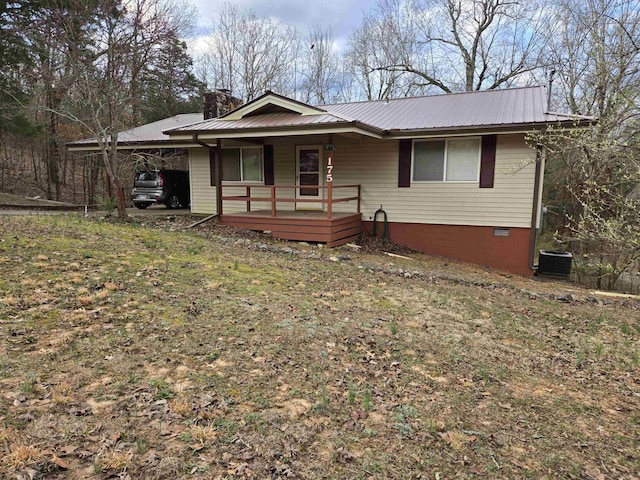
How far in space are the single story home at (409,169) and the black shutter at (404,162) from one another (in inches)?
1.0

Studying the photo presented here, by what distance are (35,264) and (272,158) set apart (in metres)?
8.15

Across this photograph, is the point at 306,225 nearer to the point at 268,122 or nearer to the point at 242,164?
the point at 268,122

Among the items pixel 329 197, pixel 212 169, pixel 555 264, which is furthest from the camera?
pixel 212 169

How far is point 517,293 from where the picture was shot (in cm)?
769

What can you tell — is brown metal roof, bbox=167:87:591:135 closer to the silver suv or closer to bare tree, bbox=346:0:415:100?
the silver suv

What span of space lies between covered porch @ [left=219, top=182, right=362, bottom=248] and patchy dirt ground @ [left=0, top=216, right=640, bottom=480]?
3.79 m

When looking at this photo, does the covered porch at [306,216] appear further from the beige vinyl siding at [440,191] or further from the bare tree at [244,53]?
the bare tree at [244,53]

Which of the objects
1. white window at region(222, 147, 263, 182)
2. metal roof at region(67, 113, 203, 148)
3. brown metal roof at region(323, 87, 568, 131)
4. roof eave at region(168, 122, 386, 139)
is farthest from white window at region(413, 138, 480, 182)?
metal roof at region(67, 113, 203, 148)

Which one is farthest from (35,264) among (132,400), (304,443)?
(304,443)

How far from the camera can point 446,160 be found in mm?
10891

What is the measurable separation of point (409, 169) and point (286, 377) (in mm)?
8764

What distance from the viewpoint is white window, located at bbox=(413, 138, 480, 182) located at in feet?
35.1

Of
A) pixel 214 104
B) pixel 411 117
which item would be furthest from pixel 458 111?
pixel 214 104

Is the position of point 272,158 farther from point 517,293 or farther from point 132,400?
point 132,400
